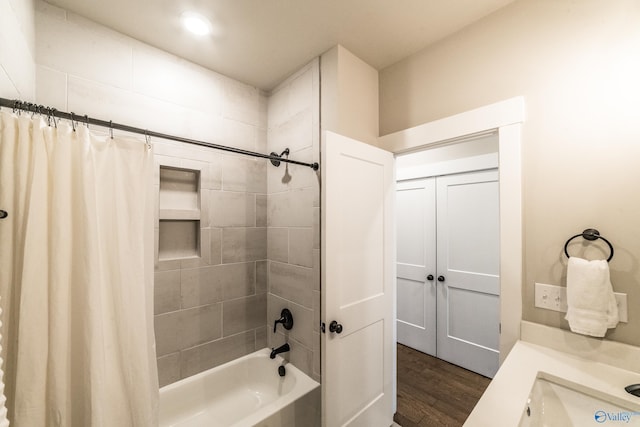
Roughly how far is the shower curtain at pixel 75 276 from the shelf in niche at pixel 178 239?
677mm

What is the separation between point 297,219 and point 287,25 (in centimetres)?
119

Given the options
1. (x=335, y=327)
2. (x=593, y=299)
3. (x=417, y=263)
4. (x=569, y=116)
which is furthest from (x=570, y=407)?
(x=417, y=263)

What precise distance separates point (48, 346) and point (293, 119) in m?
1.74

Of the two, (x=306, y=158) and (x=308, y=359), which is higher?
(x=306, y=158)

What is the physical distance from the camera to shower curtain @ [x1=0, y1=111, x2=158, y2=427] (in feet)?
2.71

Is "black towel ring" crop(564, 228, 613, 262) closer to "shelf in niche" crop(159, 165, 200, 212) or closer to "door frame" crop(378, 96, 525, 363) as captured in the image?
"door frame" crop(378, 96, 525, 363)

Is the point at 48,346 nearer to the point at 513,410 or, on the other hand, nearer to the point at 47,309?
the point at 47,309

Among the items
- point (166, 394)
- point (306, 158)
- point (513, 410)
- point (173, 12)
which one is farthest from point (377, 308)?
point (173, 12)

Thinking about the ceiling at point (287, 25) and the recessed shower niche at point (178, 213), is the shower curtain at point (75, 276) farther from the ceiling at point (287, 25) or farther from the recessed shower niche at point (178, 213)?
the ceiling at point (287, 25)

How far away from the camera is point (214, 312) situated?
6.17 ft

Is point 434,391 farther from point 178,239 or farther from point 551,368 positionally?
point 178,239

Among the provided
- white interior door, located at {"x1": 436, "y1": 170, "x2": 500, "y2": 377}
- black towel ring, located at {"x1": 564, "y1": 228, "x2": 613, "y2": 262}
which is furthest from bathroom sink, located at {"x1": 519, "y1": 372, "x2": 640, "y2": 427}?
white interior door, located at {"x1": 436, "y1": 170, "x2": 500, "y2": 377}

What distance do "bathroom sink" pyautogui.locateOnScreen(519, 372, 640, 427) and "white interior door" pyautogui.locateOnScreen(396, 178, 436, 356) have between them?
6.07 ft

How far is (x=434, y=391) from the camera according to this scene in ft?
7.39
